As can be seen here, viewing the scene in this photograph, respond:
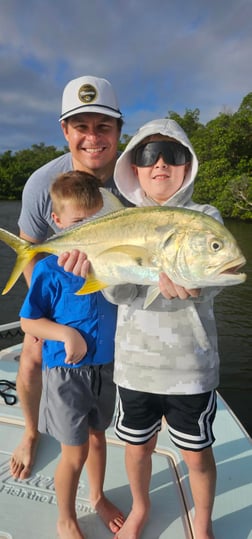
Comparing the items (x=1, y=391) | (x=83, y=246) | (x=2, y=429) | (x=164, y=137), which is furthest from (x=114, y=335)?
(x=1, y=391)

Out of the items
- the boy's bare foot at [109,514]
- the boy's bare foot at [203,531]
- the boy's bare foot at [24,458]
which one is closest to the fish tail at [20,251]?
the boy's bare foot at [24,458]

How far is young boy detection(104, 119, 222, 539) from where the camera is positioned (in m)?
2.05

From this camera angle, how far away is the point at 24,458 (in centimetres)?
286

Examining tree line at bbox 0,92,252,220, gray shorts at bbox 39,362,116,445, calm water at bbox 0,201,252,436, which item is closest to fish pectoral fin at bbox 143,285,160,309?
gray shorts at bbox 39,362,116,445

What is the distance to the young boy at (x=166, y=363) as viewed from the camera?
2.05 metres

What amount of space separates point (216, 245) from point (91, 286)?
0.63 meters

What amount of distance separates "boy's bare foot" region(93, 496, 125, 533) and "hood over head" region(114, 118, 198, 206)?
5.85 feet

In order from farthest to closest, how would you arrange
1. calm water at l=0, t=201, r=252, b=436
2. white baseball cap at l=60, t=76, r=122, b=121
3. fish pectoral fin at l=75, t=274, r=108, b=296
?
calm water at l=0, t=201, r=252, b=436, white baseball cap at l=60, t=76, r=122, b=121, fish pectoral fin at l=75, t=274, r=108, b=296

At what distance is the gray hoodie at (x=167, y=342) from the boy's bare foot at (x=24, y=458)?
1.17 m

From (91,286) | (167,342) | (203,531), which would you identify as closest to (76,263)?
(91,286)

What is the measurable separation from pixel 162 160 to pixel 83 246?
61 centimetres

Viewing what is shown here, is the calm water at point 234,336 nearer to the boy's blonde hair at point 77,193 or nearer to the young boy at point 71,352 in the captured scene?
the young boy at point 71,352

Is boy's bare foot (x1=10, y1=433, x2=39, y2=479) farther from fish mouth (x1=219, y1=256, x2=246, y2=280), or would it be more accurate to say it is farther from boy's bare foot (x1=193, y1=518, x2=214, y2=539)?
fish mouth (x1=219, y1=256, x2=246, y2=280)

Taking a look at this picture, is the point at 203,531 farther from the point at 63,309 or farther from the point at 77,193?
the point at 77,193
